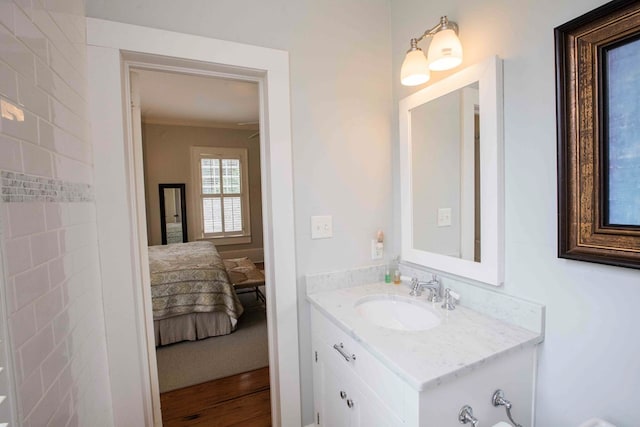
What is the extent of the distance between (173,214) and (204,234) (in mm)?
636

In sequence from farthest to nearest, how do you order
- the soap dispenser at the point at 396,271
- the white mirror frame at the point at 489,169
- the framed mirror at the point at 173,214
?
1. the framed mirror at the point at 173,214
2. the soap dispenser at the point at 396,271
3. the white mirror frame at the point at 489,169

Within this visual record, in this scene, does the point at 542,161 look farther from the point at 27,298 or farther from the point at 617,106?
the point at 27,298

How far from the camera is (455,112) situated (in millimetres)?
1402

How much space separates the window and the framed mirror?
0.90 ft

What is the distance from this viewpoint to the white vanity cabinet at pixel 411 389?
35.0 inches

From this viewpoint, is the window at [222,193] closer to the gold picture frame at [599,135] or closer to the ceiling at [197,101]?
the ceiling at [197,101]

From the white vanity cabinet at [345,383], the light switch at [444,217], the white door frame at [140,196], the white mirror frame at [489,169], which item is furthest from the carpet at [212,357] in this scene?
the white mirror frame at [489,169]

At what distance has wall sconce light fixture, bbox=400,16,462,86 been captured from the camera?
1247 millimetres

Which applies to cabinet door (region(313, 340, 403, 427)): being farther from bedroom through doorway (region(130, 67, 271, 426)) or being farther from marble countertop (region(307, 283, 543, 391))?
bedroom through doorway (region(130, 67, 271, 426))

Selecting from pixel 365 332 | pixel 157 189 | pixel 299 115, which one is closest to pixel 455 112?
pixel 299 115

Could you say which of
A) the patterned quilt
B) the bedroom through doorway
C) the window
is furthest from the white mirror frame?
the window

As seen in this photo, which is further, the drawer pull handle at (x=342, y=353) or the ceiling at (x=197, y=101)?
the ceiling at (x=197, y=101)

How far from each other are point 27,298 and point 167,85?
339cm

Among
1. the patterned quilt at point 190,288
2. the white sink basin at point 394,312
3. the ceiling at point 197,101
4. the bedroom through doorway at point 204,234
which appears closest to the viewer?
the white sink basin at point 394,312
